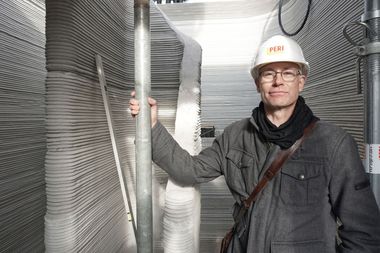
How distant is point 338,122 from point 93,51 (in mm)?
1671

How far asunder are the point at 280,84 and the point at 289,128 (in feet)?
0.66

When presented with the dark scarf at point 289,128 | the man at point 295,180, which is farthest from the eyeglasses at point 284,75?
the dark scarf at point 289,128

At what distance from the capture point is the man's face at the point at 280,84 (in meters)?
1.15

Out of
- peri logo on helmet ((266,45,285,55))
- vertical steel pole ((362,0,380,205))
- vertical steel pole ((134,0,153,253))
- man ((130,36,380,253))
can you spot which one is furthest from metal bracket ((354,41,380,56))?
vertical steel pole ((134,0,153,253))

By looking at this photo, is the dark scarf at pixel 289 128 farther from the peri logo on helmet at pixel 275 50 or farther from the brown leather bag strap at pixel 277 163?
the peri logo on helmet at pixel 275 50

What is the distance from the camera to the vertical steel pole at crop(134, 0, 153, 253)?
0.97 meters

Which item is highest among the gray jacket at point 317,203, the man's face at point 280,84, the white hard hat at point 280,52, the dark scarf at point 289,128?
the white hard hat at point 280,52

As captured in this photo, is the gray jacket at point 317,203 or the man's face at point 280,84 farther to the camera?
the man's face at point 280,84

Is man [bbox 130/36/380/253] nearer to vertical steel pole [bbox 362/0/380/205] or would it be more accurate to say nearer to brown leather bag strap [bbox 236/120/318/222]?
brown leather bag strap [bbox 236/120/318/222]

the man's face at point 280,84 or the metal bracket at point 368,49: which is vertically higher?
the metal bracket at point 368,49

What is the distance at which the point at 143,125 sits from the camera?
3.35 feet

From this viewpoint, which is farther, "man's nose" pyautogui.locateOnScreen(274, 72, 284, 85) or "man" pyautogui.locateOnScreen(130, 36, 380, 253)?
"man's nose" pyautogui.locateOnScreen(274, 72, 284, 85)

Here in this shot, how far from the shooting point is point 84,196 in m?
1.26

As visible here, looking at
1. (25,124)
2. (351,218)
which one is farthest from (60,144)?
(351,218)
